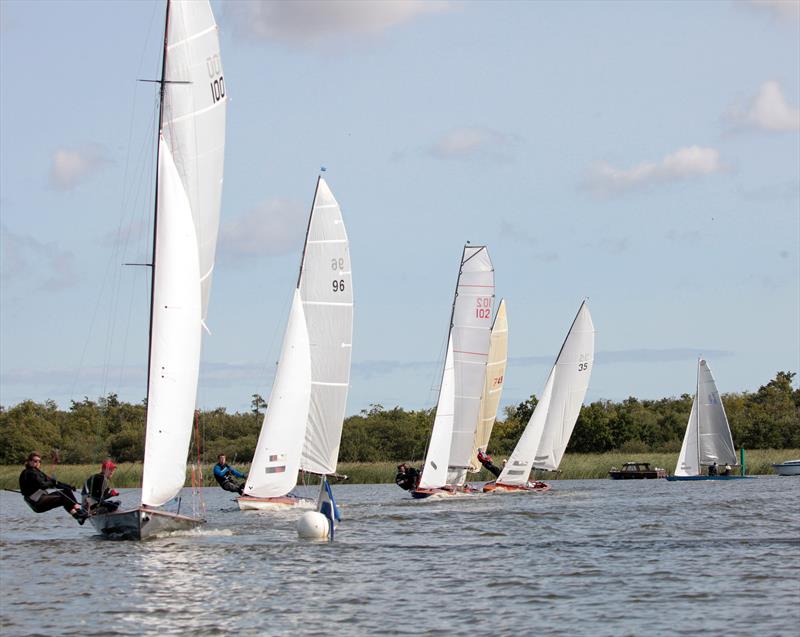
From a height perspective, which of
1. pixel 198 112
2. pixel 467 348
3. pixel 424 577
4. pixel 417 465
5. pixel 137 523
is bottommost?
pixel 424 577

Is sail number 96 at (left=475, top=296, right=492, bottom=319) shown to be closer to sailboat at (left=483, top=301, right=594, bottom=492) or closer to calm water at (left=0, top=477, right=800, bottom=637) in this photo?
sailboat at (left=483, top=301, right=594, bottom=492)

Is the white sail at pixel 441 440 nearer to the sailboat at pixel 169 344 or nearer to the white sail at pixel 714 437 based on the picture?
the sailboat at pixel 169 344

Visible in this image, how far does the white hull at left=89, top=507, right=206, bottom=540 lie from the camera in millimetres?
25625

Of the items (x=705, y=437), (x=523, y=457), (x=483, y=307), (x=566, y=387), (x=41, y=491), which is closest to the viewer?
(x=41, y=491)

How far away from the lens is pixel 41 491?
2628 cm

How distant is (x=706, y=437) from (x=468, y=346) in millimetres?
20944

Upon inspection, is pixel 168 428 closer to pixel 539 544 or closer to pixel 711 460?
pixel 539 544

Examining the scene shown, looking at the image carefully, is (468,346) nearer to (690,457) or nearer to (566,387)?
(566,387)

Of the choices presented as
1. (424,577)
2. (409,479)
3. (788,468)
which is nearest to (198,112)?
(424,577)

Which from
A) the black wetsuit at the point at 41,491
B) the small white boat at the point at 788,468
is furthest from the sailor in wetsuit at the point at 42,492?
the small white boat at the point at 788,468

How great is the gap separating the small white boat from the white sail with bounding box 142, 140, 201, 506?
143 ft

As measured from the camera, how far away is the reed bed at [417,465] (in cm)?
5753

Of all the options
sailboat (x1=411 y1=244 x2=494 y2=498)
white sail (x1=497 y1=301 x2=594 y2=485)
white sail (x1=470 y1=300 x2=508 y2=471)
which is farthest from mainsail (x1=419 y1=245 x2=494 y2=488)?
white sail (x1=497 y1=301 x2=594 y2=485)

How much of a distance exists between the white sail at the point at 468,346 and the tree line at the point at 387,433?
91.1ft
